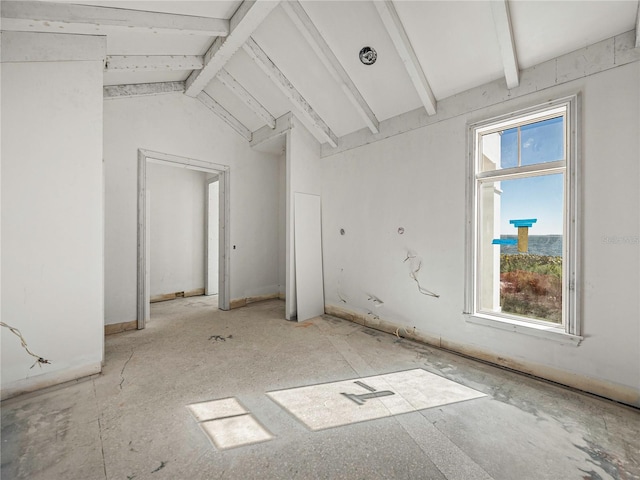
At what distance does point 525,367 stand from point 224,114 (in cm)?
536

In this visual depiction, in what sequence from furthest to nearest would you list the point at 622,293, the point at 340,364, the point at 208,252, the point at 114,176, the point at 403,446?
1. the point at 208,252
2. the point at 114,176
3. the point at 340,364
4. the point at 622,293
5. the point at 403,446

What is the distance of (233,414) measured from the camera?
1967 millimetres

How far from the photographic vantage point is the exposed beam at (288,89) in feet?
11.1

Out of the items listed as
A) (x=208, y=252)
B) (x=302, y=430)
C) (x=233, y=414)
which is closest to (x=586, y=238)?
(x=302, y=430)

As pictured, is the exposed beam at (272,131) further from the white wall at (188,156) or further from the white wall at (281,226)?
the white wall at (281,226)

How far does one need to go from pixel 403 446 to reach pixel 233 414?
3.86ft

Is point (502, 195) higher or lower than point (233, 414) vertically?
higher

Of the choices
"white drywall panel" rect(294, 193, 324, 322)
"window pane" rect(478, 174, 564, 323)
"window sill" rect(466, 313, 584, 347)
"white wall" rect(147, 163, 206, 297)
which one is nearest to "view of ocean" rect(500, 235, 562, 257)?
"window pane" rect(478, 174, 564, 323)

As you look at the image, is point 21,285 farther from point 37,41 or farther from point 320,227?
point 320,227

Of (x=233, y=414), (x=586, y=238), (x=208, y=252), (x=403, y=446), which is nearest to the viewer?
(x=403, y=446)

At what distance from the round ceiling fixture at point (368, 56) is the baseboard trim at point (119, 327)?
445cm

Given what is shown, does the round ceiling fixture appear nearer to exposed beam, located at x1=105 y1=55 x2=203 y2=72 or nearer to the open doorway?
exposed beam, located at x1=105 y1=55 x2=203 y2=72

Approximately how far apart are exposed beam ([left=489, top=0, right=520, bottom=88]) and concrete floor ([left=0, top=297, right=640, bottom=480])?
277cm

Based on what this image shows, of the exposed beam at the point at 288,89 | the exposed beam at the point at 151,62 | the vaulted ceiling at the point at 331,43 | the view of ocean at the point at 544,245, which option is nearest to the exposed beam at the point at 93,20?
the vaulted ceiling at the point at 331,43
